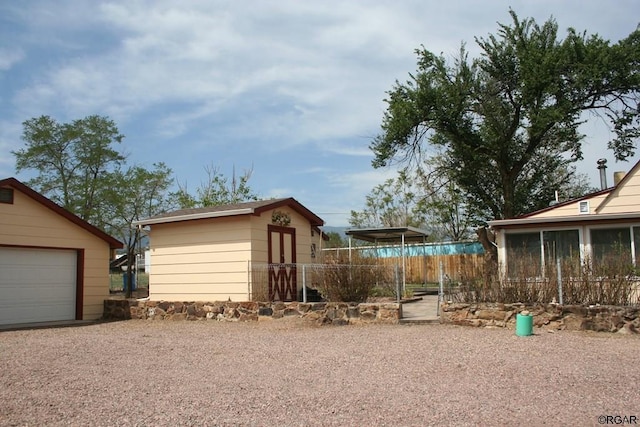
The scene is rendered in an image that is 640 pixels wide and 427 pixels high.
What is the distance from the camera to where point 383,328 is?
39.0ft

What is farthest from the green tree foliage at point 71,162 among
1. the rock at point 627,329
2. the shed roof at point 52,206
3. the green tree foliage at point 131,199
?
the rock at point 627,329

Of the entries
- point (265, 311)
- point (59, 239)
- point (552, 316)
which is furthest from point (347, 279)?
point (59, 239)

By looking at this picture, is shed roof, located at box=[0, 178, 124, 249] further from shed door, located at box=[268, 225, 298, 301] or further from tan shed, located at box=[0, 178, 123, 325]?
shed door, located at box=[268, 225, 298, 301]

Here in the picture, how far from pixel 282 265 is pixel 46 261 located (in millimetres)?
6527

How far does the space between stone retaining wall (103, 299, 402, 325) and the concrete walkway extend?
1.33ft

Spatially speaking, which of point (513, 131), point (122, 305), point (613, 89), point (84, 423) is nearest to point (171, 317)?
point (122, 305)

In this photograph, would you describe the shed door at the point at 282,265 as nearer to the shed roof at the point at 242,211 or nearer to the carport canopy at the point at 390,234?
the shed roof at the point at 242,211

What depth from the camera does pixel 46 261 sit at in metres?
15.5

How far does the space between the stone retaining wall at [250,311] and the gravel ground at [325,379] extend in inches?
57.3

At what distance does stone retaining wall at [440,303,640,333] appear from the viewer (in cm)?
1082

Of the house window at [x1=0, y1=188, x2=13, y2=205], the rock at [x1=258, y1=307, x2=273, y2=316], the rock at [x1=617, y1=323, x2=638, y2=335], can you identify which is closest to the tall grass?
the rock at [x1=617, y1=323, x2=638, y2=335]

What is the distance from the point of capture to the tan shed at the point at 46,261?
1455cm

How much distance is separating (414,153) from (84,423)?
23.4 meters

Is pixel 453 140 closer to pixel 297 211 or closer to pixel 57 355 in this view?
pixel 297 211
